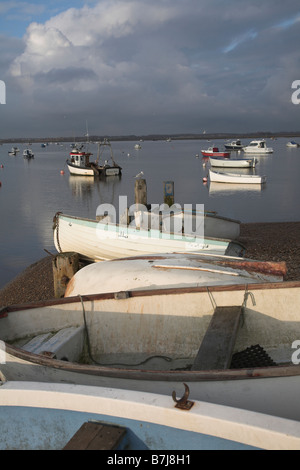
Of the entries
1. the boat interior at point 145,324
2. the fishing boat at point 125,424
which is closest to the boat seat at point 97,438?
the fishing boat at point 125,424

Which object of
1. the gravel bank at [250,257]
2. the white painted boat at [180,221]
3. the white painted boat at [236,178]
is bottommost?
the gravel bank at [250,257]

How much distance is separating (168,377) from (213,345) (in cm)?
110

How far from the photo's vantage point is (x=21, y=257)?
16250mm

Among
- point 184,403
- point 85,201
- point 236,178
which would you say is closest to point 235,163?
point 236,178

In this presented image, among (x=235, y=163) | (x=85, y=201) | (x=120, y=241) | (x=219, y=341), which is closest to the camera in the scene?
(x=219, y=341)

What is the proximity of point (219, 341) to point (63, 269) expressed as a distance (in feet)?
16.7

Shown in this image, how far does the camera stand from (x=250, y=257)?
12500 mm

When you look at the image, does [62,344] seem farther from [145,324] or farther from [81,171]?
[81,171]

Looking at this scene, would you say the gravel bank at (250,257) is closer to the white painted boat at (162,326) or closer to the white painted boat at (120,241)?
the white painted boat at (120,241)

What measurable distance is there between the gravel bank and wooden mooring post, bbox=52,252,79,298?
1.52 meters

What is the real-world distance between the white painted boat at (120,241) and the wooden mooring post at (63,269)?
150cm

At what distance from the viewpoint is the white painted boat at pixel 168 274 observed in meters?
6.70

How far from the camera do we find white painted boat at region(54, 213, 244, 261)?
Answer: 9.38m

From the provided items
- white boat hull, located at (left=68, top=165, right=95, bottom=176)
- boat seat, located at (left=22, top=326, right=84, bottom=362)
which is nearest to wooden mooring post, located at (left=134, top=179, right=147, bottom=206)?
boat seat, located at (left=22, top=326, right=84, bottom=362)
